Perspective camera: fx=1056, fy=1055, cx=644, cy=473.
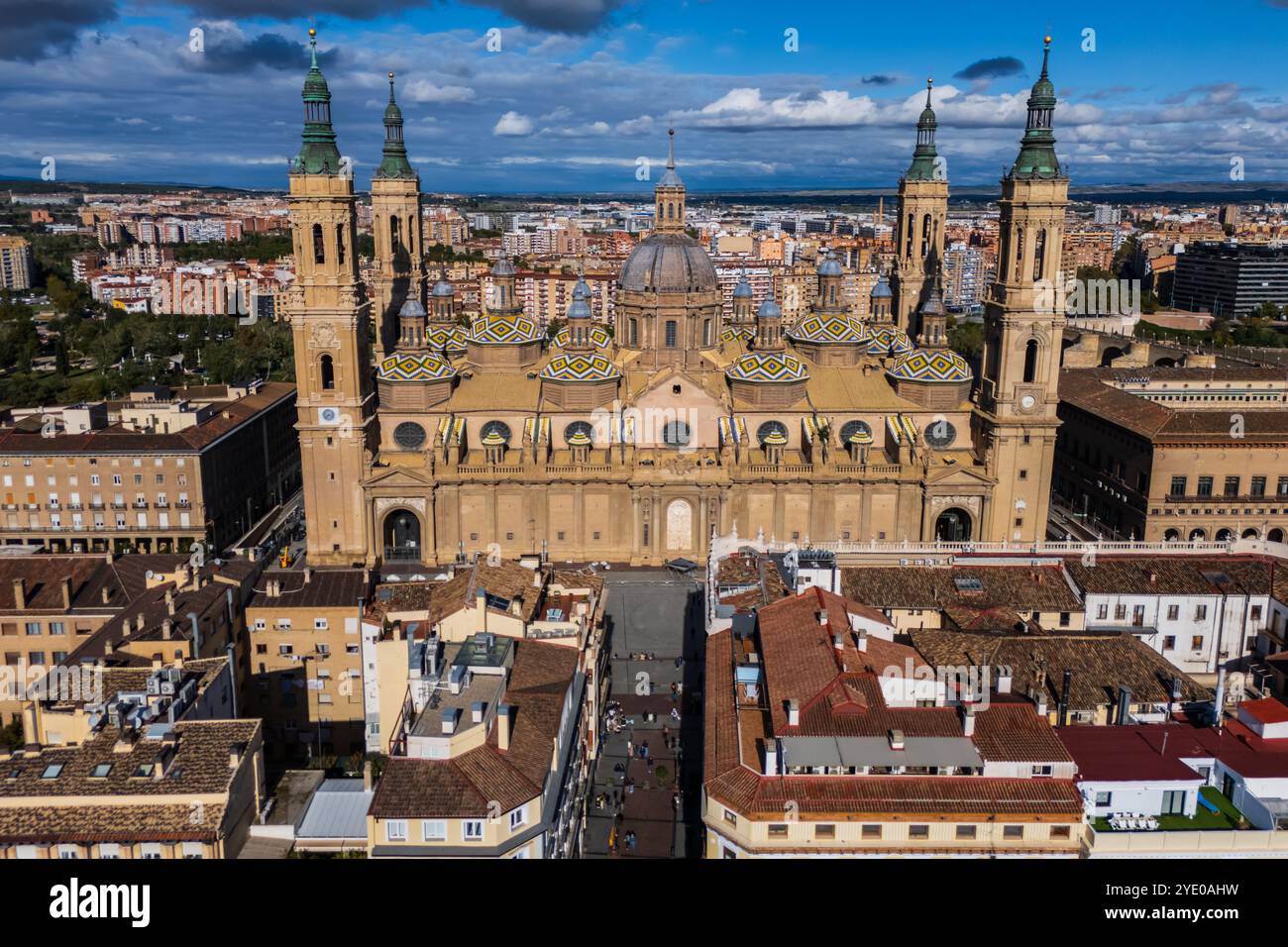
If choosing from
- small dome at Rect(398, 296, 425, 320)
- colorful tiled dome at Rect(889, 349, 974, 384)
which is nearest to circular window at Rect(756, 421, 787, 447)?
colorful tiled dome at Rect(889, 349, 974, 384)

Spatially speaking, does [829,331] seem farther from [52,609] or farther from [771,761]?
[771,761]

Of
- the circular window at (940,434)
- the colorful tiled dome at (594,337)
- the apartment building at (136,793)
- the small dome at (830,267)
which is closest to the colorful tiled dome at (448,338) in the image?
the colorful tiled dome at (594,337)

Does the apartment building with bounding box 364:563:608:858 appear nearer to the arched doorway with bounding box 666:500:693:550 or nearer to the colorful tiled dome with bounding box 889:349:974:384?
the arched doorway with bounding box 666:500:693:550

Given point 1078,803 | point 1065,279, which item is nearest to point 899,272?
point 1065,279

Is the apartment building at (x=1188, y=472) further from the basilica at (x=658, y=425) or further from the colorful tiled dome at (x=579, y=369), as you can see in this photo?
the colorful tiled dome at (x=579, y=369)
